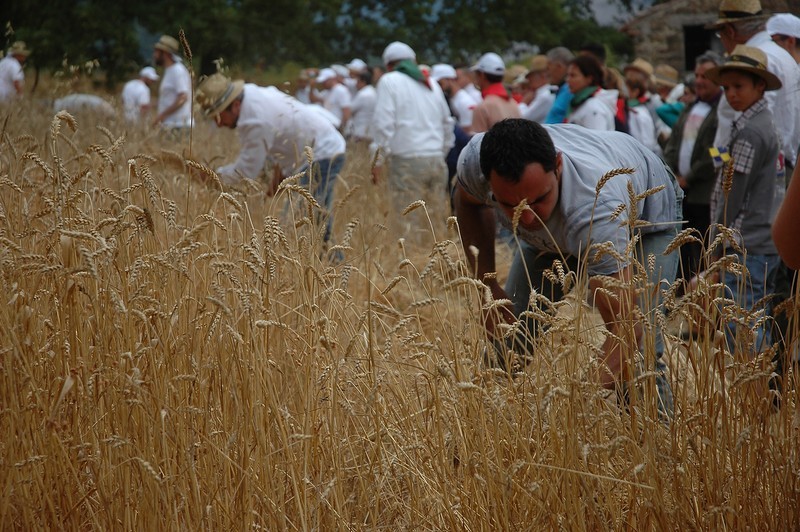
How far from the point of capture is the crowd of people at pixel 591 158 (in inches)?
113

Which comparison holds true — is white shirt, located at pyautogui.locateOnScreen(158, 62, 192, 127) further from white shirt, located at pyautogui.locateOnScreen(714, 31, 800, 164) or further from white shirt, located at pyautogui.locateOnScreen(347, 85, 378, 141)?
white shirt, located at pyautogui.locateOnScreen(714, 31, 800, 164)

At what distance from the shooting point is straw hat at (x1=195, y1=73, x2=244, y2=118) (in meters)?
5.63

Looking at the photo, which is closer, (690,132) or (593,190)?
(593,190)

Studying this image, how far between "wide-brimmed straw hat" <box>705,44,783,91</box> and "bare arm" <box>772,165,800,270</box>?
2714 mm

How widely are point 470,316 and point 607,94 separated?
473 cm

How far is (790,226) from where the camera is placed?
196cm

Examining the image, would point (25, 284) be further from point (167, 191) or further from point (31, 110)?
point (31, 110)

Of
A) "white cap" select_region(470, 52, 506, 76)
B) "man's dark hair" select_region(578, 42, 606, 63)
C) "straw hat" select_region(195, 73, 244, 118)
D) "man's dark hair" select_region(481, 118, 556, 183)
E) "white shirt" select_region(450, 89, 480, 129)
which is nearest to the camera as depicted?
"man's dark hair" select_region(481, 118, 556, 183)

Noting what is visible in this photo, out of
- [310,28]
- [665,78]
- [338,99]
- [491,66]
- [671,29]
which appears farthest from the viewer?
[310,28]

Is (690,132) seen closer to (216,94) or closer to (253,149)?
(253,149)

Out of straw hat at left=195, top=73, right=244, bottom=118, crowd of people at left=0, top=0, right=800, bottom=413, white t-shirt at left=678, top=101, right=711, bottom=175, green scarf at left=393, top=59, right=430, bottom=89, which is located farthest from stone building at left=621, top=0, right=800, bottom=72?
straw hat at left=195, top=73, right=244, bottom=118

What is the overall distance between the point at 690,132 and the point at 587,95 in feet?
2.31

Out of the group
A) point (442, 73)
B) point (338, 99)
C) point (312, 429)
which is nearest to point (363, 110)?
point (442, 73)

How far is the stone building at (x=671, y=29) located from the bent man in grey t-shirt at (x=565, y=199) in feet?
57.9
